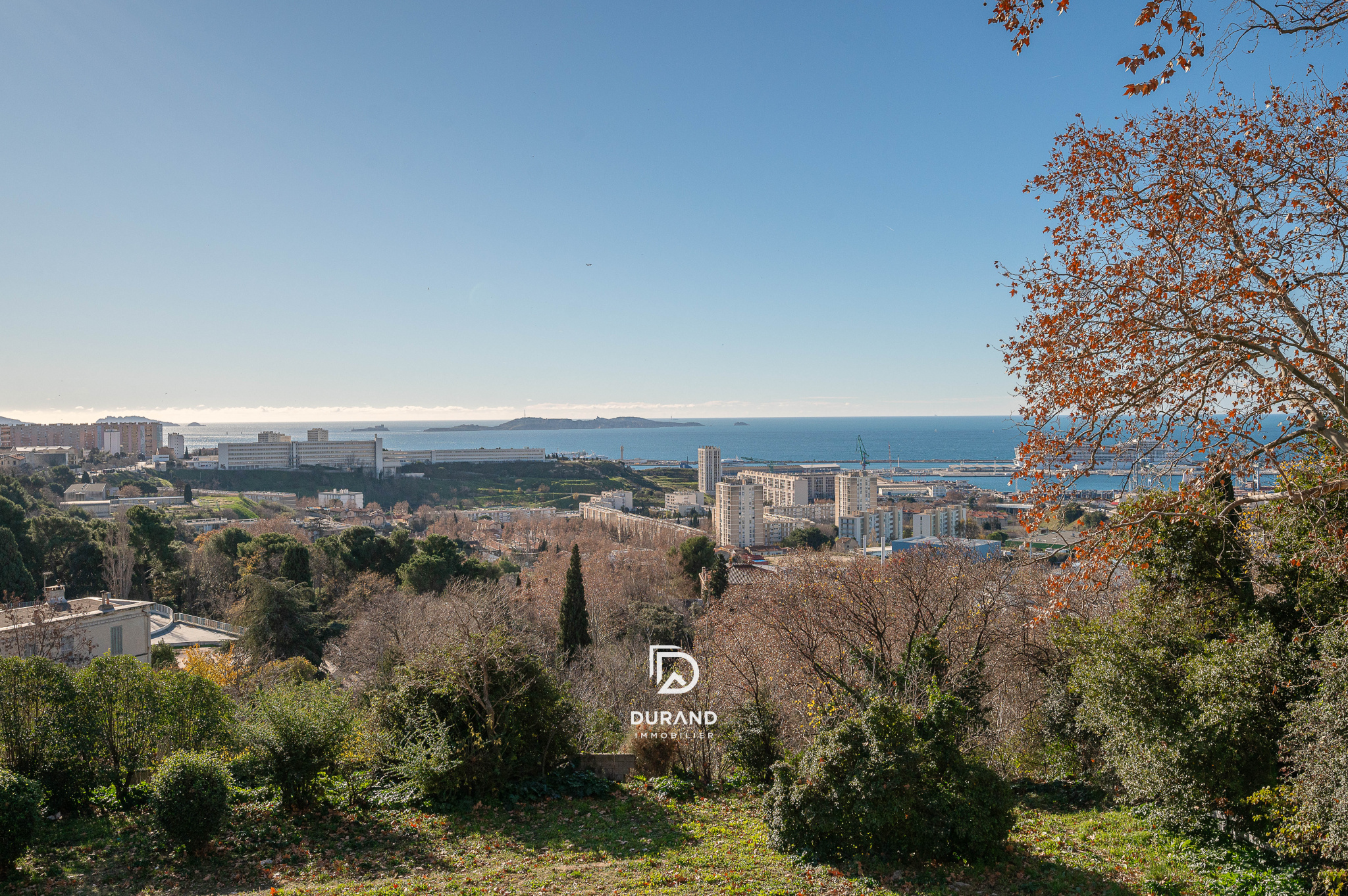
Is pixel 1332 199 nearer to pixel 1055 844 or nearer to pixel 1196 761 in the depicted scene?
pixel 1196 761

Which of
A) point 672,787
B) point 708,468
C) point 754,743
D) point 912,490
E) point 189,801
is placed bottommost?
point 912,490

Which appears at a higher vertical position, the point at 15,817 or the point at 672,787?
the point at 15,817

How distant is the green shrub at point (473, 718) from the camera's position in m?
7.91

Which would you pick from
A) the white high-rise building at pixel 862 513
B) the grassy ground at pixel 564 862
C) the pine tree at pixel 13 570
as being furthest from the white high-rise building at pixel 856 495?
the grassy ground at pixel 564 862

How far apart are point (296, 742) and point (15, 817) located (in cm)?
208

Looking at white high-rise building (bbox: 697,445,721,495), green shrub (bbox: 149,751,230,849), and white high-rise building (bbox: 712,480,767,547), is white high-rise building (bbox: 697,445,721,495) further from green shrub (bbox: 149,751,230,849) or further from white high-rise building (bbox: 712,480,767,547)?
green shrub (bbox: 149,751,230,849)

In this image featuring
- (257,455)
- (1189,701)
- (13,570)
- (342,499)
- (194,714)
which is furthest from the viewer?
(257,455)

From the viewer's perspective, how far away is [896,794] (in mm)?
5863

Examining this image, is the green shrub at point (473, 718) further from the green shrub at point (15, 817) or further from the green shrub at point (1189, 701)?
the green shrub at point (1189, 701)

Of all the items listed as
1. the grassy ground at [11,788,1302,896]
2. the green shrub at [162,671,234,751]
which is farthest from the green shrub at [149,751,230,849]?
the green shrub at [162,671,234,751]

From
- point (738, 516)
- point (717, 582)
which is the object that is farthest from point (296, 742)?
point (738, 516)

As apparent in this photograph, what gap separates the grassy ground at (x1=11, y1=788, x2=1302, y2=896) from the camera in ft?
18.1

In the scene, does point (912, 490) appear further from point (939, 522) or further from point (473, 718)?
point (473, 718)

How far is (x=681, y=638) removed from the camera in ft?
73.5
